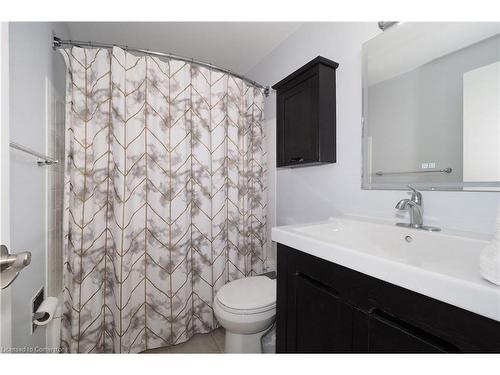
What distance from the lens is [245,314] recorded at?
1.21 meters

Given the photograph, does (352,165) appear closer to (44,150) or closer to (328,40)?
(328,40)

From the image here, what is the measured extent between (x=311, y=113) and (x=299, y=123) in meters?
0.11

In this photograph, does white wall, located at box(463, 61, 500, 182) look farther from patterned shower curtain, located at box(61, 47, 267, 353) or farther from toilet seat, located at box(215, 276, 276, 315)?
patterned shower curtain, located at box(61, 47, 267, 353)

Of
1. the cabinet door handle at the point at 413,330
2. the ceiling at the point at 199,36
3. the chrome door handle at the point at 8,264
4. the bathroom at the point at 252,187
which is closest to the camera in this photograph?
the chrome door handle at the point at 8,264

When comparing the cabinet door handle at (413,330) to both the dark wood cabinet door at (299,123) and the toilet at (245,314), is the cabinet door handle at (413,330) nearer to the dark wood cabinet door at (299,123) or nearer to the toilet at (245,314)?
the toilet at (245,314)

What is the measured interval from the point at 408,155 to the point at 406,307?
2.64 feet

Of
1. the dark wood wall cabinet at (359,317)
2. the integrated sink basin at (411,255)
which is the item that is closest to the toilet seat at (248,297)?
the dark wood wall cabinet at (359,317)

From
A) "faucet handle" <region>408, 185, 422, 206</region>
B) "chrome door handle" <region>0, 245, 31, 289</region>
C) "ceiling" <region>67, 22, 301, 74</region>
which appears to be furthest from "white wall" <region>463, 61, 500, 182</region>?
"chrome door handle" <region>0, 245, 31, 289</region>

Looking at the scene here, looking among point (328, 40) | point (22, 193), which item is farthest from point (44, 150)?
point (328, 40)

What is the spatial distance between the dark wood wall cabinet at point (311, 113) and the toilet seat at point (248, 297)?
84 centimetres

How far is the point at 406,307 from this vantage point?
23.7 inches

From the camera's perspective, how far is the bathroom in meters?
0.66

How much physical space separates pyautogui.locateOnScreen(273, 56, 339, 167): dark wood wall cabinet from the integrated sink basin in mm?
455

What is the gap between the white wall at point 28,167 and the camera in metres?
0.82
